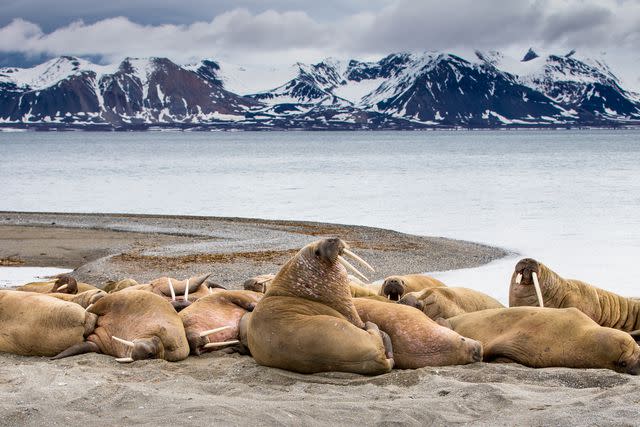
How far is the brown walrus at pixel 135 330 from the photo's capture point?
27.7 ft

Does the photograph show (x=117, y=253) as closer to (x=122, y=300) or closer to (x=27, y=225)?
(x=27, y=225)

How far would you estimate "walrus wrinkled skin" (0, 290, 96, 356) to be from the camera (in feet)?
29.3

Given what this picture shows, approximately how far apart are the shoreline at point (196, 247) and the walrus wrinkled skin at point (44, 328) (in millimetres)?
9027

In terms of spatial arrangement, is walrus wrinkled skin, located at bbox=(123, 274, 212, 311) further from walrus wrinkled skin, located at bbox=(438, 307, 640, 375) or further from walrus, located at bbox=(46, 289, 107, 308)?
walrus wrinkled skin, located at bbox=(438, 307, 640, 375)

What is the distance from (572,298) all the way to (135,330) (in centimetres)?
502

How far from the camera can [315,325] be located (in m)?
7.62

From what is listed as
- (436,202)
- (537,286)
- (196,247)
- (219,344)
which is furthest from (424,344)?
(436,202)

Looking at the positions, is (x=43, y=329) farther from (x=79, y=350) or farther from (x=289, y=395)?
(x=289, y=395)

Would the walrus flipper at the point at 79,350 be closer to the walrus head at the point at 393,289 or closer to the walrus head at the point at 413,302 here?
the walrus head at the point at 413,302

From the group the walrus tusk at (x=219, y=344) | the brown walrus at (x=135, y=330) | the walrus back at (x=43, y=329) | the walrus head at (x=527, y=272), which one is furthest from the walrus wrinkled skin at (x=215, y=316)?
the walrus head at (x=527, y=272)

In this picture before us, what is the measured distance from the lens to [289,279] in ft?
27.2

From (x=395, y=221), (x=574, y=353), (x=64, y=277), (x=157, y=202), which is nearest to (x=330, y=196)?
(x=157, y=202)

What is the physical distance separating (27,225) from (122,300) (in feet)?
84.7

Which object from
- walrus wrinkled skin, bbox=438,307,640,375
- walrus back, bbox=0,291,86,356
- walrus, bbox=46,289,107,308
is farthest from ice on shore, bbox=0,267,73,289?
walrus wrinkled skin, bbox=438,307,640,375
